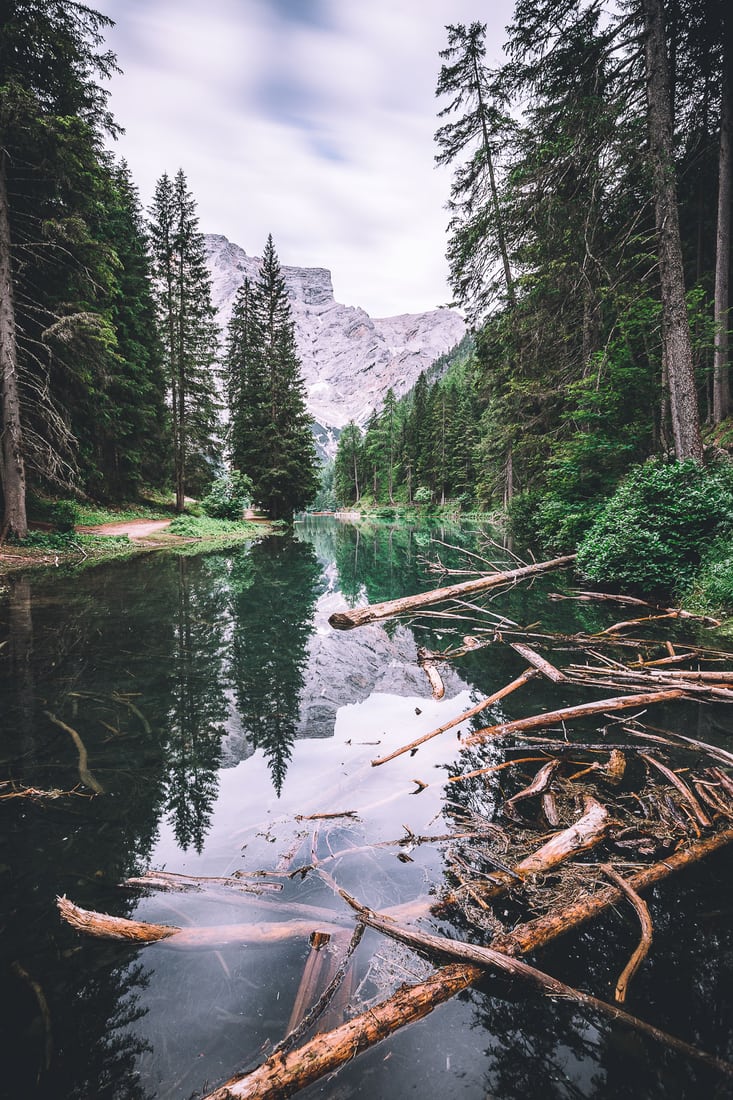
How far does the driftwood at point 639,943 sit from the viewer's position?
1.58 meters

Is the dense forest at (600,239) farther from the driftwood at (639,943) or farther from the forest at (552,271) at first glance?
the driftwood at (639,943)

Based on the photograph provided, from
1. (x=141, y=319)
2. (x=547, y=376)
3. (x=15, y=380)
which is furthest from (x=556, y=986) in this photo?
(x=141, y=319)

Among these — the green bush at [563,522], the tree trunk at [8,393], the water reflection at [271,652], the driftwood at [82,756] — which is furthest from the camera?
the tree trunk at [8,393]

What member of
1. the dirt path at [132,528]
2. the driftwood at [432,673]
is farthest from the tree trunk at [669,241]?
the dirt path at [132,528]

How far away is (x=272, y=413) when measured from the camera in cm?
2947

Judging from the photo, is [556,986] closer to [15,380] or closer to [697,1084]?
[697,1084]

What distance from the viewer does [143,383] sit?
22.7 metres

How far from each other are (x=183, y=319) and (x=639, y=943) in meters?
30.6

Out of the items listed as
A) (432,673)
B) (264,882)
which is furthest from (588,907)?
(432,673)

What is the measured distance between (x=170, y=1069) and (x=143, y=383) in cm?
2628

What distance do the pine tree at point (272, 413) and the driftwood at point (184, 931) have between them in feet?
91.4

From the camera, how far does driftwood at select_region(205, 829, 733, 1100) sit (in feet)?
4.02

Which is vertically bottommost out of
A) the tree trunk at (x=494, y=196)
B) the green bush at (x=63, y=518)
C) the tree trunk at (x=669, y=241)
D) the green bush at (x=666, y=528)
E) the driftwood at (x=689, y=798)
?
the driftwood at (x=689, y=798)

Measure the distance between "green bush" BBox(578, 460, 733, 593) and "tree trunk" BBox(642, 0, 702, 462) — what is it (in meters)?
0.72
